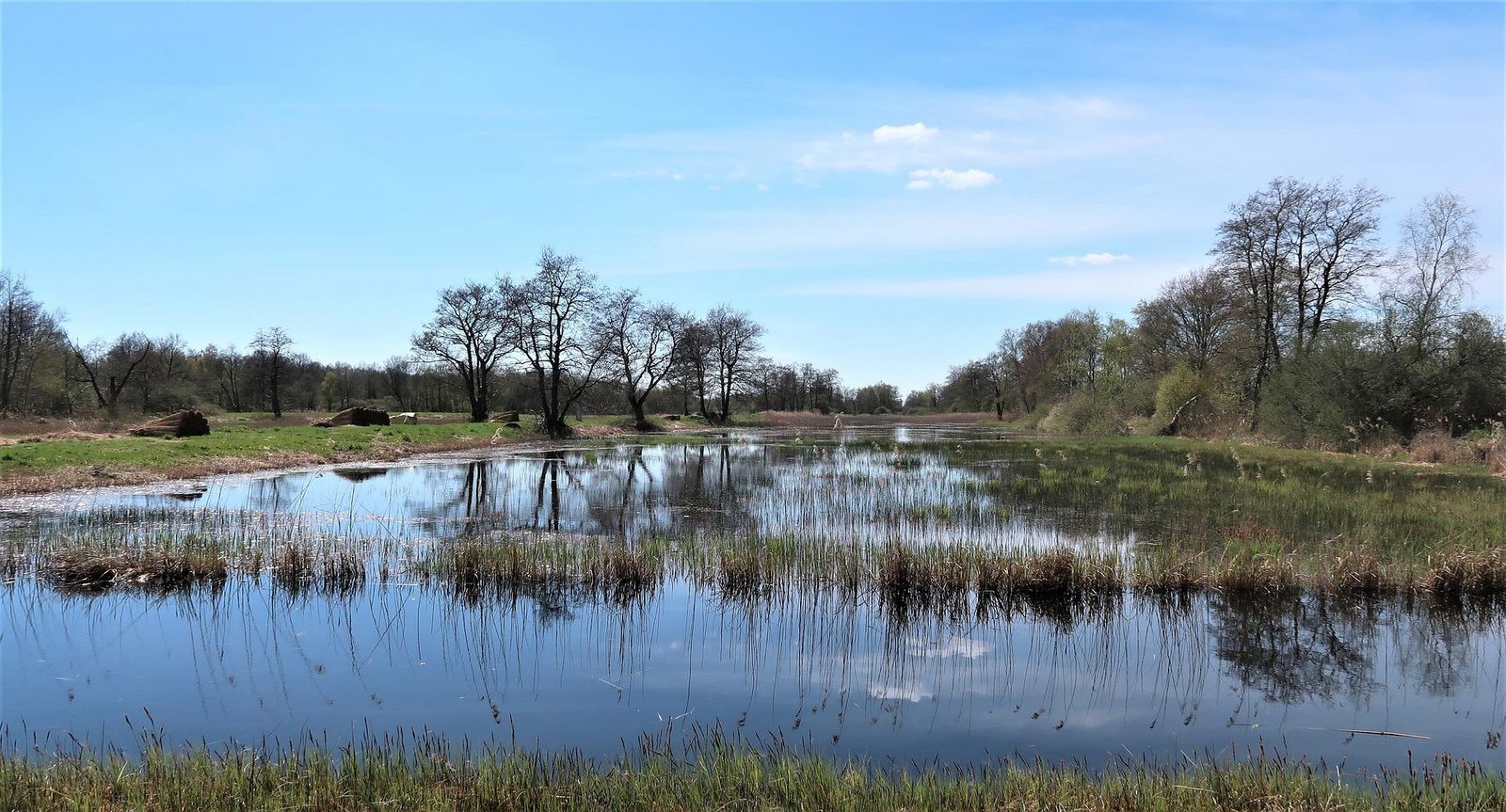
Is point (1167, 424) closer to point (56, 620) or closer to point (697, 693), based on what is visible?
point (697, 693)

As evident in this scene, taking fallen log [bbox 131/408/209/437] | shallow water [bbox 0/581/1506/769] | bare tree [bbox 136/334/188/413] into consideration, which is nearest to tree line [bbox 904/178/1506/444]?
shallow water [bbox 0/581/1506/769]

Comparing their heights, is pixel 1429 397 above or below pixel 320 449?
above

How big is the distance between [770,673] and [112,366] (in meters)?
69.0

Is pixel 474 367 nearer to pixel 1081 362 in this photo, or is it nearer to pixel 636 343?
pixel 636 343

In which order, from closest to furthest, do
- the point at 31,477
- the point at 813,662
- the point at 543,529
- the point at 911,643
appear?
the point at 813,662, the point at 911,643, the point at 543,529, the point at 31,477

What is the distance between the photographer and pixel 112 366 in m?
55.9

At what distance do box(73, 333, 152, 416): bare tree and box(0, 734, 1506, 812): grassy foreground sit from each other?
58.1 meters

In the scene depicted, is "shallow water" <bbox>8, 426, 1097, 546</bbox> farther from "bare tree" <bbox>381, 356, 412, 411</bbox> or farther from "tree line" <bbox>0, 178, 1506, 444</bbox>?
"bare tree" <bbox>381, 356, 412, 411</bbox>

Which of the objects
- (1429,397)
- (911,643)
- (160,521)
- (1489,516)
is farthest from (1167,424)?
(160,521)

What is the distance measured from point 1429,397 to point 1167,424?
15.3 meters

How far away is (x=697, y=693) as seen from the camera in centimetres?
607

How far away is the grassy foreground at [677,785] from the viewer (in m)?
4.03

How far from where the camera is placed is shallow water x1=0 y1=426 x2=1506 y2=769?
530cm

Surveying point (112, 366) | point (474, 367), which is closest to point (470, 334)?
point (474, 367)
